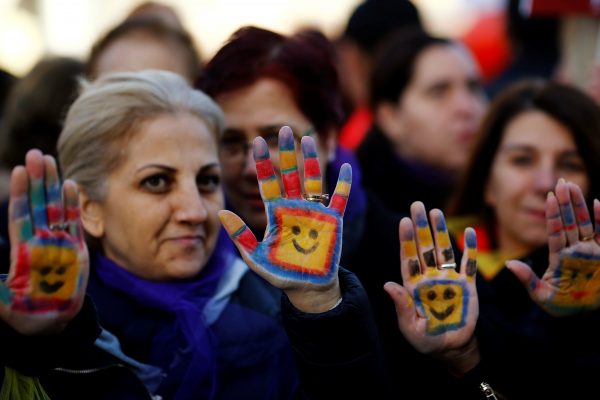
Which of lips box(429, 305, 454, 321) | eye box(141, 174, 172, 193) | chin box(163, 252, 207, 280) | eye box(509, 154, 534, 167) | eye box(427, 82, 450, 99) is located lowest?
chin box(163, 252, 207, 280)

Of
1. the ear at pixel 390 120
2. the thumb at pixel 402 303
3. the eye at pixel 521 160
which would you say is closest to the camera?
the thumb at pixel 402 303

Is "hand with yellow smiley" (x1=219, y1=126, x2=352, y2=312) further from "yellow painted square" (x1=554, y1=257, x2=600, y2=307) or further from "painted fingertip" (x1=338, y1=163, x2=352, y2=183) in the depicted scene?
"yellow painted square" (x1=554, y1=257, x2=600, y2=307)

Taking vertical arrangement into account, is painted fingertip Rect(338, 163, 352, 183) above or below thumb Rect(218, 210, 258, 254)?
above

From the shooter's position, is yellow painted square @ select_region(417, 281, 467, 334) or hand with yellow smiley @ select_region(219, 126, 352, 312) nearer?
hand with yellow smiley @ select_region(219, 126, 352, 312)

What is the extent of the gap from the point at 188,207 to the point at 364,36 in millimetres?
3134

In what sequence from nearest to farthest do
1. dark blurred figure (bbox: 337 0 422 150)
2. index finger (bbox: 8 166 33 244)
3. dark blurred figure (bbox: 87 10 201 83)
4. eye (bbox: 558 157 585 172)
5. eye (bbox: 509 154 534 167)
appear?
1. index finger (bbox: 8 166 33 244)
2. eye (bbox: 558 157 585 172)
3. eye (bbox: 509 154 534 167)
4. dark blurred figure (bbox: 87 10 201 83)
5. dark blurred figure (bbox: 337 0 422 150)

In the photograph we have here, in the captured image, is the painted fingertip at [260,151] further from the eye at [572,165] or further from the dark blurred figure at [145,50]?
the eye at [572,165]

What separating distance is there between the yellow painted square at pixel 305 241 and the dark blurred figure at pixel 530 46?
10.3ft

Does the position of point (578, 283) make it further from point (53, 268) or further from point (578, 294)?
point (53, 268)

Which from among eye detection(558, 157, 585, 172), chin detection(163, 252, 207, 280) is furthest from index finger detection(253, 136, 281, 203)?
eye detection(558, 157, 585, 172)

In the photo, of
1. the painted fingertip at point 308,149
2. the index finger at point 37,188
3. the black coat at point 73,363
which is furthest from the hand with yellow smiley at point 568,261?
the index finger at point 37,188

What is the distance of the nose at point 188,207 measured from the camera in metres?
2.39

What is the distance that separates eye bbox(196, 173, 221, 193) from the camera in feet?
8.27

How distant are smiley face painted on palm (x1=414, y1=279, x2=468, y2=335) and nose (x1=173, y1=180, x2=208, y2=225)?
2.12 feet
